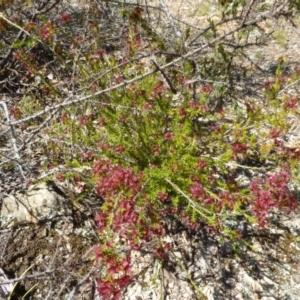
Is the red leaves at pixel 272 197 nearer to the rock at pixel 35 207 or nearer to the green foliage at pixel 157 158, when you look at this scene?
the green foliage at pixel 157 158

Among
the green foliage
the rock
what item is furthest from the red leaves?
the rock

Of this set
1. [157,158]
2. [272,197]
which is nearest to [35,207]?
[157,158]

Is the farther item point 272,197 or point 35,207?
point 35,207

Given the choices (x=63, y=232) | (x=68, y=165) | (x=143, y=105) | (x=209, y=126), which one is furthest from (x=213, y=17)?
(x=63, y=232)

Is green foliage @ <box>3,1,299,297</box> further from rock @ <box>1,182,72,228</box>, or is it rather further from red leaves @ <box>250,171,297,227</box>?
rock @ <box>1,182,72,228</box>

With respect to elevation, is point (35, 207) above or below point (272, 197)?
above

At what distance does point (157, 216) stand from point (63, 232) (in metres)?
0.62

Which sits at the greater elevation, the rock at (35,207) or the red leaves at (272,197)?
the rock at (35,207)

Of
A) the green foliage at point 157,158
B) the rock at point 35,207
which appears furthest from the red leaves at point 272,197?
the rock at point 35,207

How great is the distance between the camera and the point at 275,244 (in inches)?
99.2

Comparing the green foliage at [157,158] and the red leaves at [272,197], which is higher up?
the green foliage at [157,158]

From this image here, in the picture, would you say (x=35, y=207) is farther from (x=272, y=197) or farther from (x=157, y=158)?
(x=272, y=197)

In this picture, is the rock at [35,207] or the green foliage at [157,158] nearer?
the green foliage at [157,158]

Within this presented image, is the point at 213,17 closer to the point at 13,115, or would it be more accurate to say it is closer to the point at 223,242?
the point at 13,115
